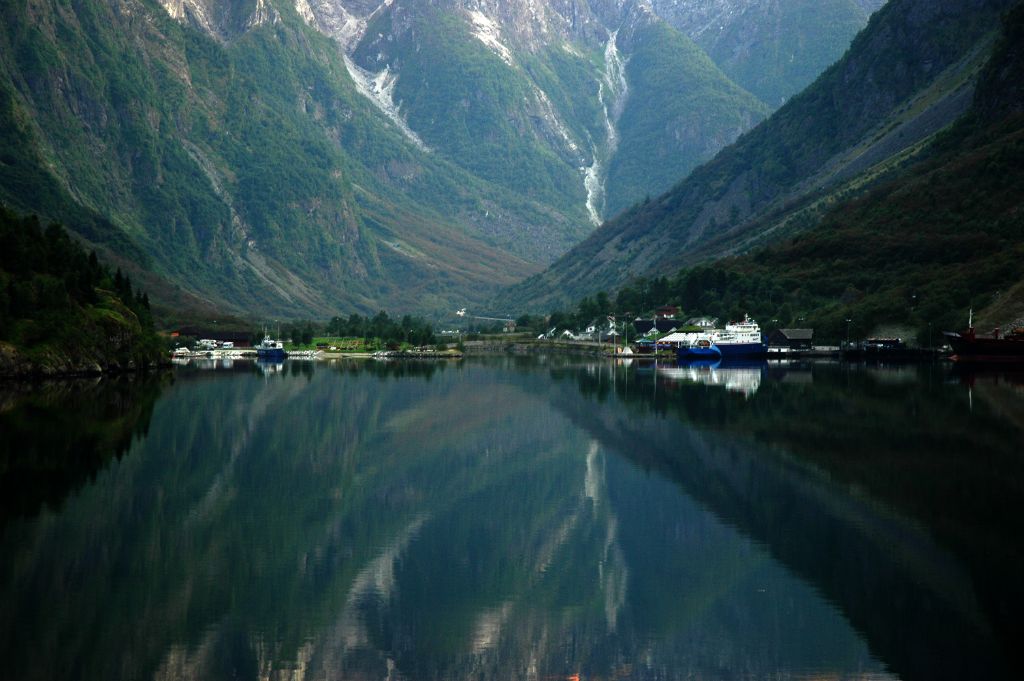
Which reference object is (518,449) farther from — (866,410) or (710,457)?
(866,410)

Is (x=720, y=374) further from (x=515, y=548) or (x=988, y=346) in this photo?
(x=515, y=548)

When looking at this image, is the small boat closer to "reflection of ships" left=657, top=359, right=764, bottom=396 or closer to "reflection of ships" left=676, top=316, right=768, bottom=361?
"reflection of ships" left=676, top=316, right=768, bottom=361

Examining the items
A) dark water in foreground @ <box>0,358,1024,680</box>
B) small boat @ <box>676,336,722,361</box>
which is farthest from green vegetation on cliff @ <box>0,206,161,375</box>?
small boat @ <box>676,336,722,361</box>

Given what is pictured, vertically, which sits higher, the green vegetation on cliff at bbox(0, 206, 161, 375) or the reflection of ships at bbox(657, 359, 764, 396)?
the green vegetation on cliff at bbox(0, 206, 161, 375)

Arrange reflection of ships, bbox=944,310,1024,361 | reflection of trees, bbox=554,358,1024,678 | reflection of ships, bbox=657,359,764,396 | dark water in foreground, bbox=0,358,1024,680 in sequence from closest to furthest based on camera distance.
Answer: dark water in foreground, bbox=0,358,1024,680 → reflection of trees, bbox=554,358,1024,678 → reflection of ships, bbox=657,359,764,396 → reflection of ships, bbox=944,310,1024,361

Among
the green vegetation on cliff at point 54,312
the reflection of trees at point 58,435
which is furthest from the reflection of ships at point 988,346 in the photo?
the green vegetation on cliff at point 54,312

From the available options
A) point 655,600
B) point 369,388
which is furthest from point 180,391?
point 655,600

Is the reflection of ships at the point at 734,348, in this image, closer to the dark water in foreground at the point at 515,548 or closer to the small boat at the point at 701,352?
the small boat at the point at 701,352

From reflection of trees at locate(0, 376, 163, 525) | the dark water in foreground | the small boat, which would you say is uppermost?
the small boat
